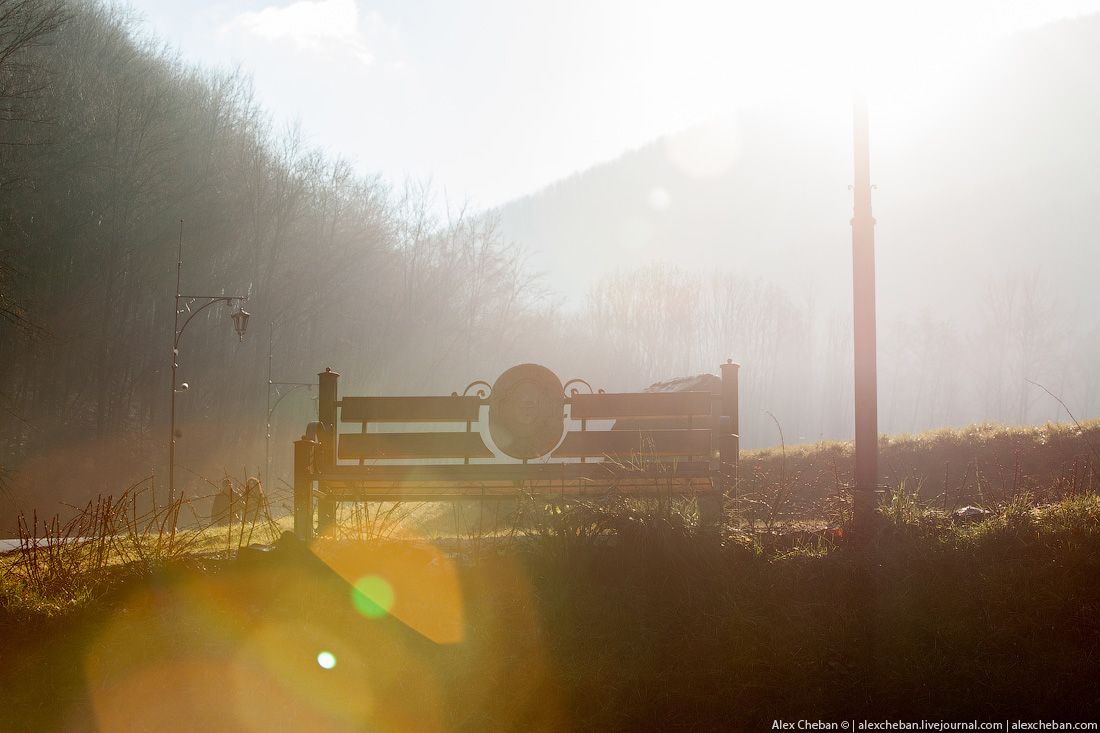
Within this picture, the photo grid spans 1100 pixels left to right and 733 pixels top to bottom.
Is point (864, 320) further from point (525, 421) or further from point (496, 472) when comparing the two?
point (496, 472)

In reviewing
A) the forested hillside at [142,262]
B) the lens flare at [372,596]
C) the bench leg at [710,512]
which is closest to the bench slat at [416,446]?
the lens flare at [372,596]

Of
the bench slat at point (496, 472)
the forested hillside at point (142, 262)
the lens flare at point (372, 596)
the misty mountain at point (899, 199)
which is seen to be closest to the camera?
the lens flare at point (372, 596)

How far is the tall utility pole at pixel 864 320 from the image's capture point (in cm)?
593

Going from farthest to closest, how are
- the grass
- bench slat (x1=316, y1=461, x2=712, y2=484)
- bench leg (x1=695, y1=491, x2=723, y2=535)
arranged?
bench slat (x1=316, y1=461, x2=712, y2=484) < bench leg (x1=695, y1=491, x2=723, y2=535) < the grass

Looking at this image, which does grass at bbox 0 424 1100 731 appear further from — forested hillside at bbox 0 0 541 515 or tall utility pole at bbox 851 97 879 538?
forested hillside at bbox 0 0 541 515

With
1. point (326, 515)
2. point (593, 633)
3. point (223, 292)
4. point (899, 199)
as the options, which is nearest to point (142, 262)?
point (223, 292)

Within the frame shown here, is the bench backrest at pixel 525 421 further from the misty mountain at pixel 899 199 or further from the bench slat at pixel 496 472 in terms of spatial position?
the misty mountain at pixel 899 199

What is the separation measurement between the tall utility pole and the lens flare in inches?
127

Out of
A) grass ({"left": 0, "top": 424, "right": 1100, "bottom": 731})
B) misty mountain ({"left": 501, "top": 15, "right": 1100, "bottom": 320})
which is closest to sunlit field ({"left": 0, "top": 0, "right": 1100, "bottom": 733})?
grass ({"left": 0, "top": 424, "right": 1100, "bottom": 731})

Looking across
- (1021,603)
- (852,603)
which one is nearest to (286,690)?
(852,603)

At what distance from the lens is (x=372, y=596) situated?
451 centimetres

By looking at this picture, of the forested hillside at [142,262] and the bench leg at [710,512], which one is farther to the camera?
the forested hillside at [142,262]

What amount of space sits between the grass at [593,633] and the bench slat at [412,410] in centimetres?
121

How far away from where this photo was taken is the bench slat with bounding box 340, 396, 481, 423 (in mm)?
5934
